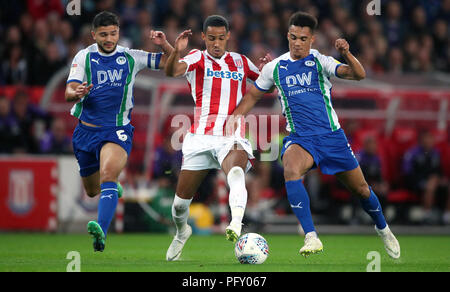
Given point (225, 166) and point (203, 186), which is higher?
point (225, 166)

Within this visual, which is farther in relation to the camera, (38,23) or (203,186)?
(38,23)

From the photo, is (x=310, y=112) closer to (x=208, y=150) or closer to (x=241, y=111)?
(x=241, y=111)

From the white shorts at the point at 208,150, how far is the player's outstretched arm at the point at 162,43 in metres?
0.88

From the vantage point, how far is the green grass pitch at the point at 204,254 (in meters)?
7.77

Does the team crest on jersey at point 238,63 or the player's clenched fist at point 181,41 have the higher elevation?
the player's clenched fist at point 181,41

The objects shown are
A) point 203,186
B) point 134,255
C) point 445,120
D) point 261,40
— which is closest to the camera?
point 134,255

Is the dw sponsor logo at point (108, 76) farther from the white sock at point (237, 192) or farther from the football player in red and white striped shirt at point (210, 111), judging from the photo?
the white sock at point (237, 192)

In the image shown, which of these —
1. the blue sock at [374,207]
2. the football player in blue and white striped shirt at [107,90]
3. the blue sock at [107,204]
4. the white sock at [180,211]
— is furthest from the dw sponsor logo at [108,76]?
the blue sock at [374,207]

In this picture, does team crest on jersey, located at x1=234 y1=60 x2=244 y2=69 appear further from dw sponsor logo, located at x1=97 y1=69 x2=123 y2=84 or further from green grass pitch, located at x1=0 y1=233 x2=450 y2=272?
green grass pitch, located at x1=0 y1=233 x2=450 y2=272

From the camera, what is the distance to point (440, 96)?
15977 millimetres
